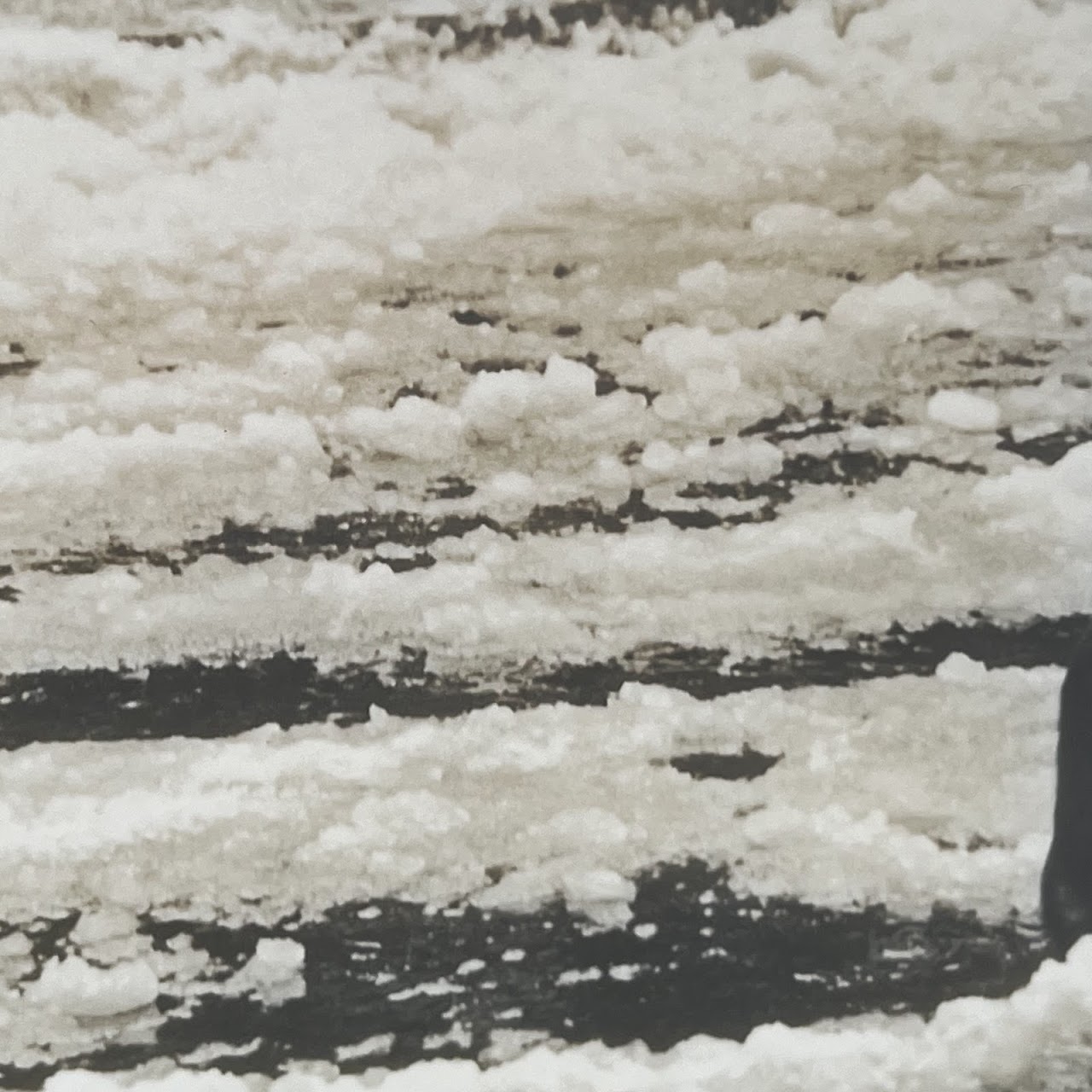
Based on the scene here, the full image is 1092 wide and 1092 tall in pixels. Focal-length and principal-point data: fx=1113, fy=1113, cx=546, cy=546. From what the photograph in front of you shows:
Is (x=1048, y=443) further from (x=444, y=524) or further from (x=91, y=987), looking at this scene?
(x=91, y=987)

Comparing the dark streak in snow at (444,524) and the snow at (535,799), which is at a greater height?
the dark streak in snow at (444,524)

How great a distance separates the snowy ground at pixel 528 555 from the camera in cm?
71

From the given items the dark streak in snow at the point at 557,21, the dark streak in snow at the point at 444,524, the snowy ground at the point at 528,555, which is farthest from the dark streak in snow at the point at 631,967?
the dark streak in snow at the point at 557,21

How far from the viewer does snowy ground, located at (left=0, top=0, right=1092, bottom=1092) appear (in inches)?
28.1

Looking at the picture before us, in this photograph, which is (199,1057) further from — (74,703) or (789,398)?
(789,398)

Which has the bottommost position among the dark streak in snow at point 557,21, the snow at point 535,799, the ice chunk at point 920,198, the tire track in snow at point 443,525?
the snow at point 535,799

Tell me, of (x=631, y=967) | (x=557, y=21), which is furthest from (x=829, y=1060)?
(x=557, y=21)

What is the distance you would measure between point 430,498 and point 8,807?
13.6 inches

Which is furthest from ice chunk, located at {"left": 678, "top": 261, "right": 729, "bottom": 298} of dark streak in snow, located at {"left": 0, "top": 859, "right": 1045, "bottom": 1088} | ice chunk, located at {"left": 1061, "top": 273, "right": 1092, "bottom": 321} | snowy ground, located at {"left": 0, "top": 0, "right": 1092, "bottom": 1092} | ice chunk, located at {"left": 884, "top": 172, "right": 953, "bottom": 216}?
dark streak in snow, located at {"left": 0, "top": 859, "right": 1045, "bottom": 1088}

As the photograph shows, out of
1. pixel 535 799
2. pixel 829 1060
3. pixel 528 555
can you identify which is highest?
pixel 528 555

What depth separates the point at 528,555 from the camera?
733 mm

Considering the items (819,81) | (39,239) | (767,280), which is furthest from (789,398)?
(39,239)

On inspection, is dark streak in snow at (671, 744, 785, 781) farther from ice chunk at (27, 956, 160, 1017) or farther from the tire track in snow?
ice chunk at (27, 956, 160, 1017)

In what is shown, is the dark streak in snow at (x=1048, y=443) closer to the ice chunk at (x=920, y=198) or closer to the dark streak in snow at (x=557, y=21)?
the ice chunk at (x=920, y=198)
